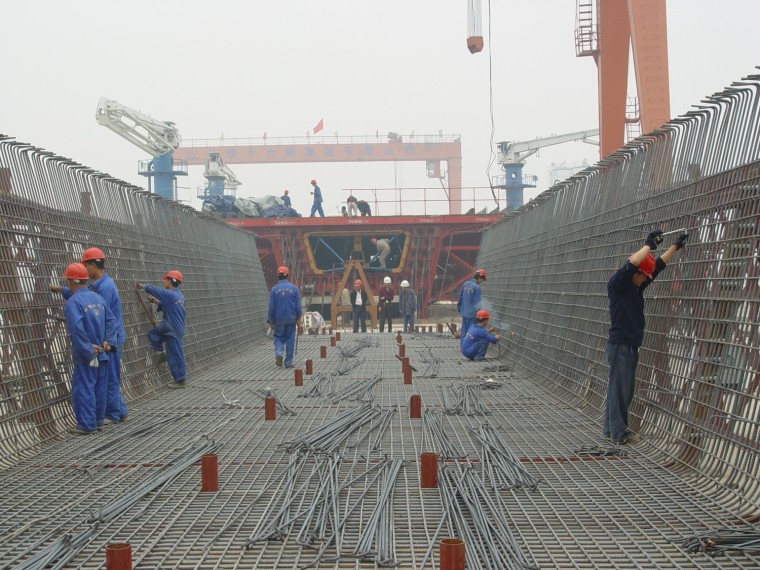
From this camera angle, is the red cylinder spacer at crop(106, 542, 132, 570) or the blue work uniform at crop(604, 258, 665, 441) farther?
the blue work uniform at crop(604, 258, 665, 441)

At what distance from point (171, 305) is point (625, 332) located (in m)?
6.23

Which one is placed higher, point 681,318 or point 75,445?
point 681,318

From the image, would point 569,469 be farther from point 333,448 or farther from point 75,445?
point 75,445

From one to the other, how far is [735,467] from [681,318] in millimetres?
1699

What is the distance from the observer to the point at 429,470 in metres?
6.04

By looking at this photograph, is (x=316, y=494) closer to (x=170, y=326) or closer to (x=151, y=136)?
(x=170, y=326)

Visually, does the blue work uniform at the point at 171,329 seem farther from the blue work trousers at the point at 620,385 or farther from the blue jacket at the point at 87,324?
the blue work trousers at the point at 620,385

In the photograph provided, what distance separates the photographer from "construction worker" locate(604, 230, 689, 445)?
720cm

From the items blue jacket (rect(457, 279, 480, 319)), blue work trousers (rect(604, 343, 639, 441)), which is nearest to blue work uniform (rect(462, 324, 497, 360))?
blue jacket (rect(457, 279, 480, 319))

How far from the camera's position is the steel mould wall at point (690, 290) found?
598cm

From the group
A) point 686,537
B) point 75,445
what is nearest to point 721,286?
point 686,537

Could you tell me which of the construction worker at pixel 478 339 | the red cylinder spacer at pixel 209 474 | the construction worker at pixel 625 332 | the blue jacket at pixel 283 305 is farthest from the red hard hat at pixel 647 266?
the blue jacket at pixel 283 305

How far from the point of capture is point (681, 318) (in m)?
7.25

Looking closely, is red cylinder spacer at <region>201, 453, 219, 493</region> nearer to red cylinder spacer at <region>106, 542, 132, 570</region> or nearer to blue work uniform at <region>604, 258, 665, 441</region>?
red cylinder spacer at <region>106, 542, 132, 570</region>
